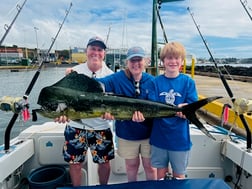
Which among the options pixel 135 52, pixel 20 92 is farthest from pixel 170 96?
pixel 20 92

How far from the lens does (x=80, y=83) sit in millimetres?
1808

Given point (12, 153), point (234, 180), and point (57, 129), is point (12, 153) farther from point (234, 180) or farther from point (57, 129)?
point (234, 180)

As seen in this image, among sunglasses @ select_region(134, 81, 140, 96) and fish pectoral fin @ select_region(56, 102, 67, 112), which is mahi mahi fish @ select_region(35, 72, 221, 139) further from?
sunglasses @ select_region(134, 81, 140, 96)

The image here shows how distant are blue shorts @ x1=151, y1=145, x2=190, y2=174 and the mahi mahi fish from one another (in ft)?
1.16

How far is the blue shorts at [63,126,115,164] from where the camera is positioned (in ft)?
7.32

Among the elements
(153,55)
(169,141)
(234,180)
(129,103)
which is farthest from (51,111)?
(153,55)

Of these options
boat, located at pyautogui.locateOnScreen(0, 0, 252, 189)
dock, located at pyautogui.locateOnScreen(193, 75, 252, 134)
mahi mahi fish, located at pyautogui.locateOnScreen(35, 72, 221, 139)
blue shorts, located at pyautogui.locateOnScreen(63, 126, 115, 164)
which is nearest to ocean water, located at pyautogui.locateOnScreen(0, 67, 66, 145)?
boat, located at pyautogui.locateOnScreen(0, 0, 252, 189)

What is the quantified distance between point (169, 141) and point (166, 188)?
39 centimetres

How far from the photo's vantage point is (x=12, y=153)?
238 centimetres

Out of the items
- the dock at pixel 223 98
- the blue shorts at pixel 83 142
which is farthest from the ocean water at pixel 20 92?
the dock at pixel 223 98

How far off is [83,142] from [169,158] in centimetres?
77

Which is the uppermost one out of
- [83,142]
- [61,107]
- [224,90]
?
[61,107]

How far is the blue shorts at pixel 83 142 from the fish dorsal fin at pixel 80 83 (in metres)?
0.57

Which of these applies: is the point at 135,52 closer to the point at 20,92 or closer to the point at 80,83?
the point at 80,83
